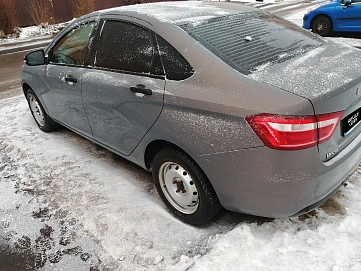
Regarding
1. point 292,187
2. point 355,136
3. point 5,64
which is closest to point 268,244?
point 292,187

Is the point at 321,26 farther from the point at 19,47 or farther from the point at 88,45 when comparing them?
the point at 19,47

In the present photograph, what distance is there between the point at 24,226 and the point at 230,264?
1805mm

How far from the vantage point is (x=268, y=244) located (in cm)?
236

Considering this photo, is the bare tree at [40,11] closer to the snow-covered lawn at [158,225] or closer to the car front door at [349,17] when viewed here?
the car front door at [349,17]

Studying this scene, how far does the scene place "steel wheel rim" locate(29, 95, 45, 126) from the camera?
15.2ft

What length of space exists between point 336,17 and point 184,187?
28.3 feet

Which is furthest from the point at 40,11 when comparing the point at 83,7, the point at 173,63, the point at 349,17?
the point at 173,63

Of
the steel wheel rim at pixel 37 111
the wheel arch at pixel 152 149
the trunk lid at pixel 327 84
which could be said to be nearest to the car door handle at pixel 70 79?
the wheel arch at pixel 152 149

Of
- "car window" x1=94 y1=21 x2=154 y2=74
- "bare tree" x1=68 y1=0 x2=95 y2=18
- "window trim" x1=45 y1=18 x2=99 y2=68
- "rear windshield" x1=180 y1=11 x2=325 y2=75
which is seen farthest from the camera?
"bare tree" x1=68 y1=0 x2=95 y2=18

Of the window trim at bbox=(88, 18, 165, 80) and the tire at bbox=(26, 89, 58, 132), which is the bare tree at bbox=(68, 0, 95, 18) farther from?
the window trim at bbox=(88, 18, 165, 80)

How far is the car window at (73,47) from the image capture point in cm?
340

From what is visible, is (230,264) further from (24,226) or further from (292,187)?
(24,226)

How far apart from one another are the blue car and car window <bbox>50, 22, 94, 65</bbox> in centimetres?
798

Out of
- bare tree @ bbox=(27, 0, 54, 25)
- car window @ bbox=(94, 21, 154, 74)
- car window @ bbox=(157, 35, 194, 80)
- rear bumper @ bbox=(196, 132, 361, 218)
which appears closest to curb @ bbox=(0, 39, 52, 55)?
bare tree @ bbox=(27, 0, 54, 25)
